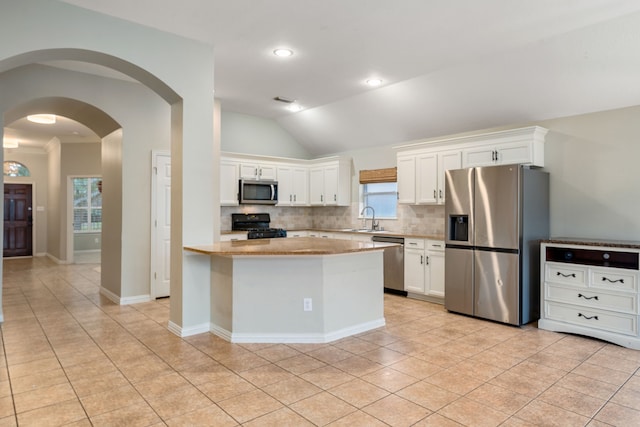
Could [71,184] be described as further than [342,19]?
Yes

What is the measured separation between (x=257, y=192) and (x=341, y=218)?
1659mm

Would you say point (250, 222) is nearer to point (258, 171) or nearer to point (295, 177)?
point (258, 171)

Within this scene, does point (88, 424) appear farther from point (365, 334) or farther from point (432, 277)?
point (432, 277)

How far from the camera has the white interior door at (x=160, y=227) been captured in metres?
5.27

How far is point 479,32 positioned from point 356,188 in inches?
148

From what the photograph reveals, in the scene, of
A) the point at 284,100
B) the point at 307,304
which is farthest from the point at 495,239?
the point at 284,100

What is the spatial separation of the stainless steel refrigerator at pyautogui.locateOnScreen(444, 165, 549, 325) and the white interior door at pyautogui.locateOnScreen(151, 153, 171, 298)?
12.0ft

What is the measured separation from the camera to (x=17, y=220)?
9867 mm

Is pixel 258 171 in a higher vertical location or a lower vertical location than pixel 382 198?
higher

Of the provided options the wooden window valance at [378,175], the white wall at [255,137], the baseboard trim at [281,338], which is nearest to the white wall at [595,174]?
the wooden window valance at [378,175]

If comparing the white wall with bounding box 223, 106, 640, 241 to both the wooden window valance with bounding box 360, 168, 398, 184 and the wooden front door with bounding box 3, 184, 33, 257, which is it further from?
the wooden front door with bounding box 3, 184, 33, 257

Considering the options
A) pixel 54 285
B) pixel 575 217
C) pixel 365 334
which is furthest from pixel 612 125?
pixel 54 285

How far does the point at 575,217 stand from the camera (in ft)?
14.7

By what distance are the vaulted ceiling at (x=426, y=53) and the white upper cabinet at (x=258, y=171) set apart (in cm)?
110
